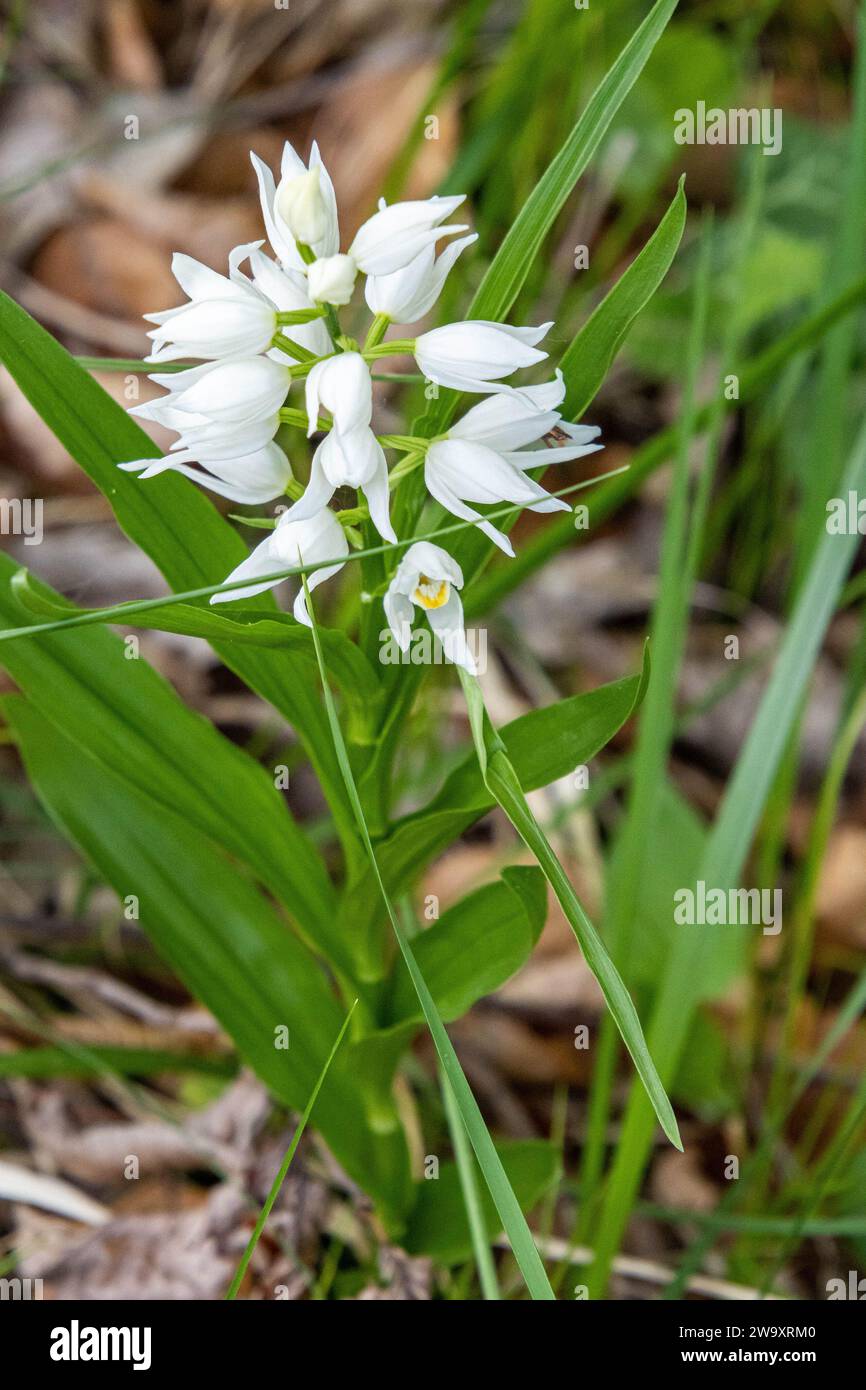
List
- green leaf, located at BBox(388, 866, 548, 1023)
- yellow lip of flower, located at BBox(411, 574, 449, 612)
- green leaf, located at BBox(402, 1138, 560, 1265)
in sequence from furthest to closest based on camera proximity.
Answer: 1. green leaf, located at BBox(402, 1138, 560, 1265)
2. green leaf, located at BBox(388, 866, 548, 1023)
3. yellow lip of flower, located at BBox(411, 574, 449, 612)

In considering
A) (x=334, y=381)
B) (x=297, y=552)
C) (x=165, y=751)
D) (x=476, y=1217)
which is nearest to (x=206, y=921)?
(x=165, y=751)

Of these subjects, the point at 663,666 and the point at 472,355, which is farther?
the point at 663,666

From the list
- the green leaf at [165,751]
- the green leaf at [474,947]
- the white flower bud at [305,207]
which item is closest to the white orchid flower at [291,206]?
the white flower bud at [305,207]

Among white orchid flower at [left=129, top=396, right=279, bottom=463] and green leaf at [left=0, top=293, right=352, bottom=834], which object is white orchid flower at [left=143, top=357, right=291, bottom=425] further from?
green leaf at [left=0, top=293, right=352, bottom=834]

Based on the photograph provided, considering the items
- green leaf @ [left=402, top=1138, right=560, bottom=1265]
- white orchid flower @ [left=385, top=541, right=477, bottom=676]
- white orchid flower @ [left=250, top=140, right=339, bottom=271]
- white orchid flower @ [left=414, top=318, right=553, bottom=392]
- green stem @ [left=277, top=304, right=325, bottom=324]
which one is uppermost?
white orchid flower @ [left=250, top=140, right=339, bottom=271]

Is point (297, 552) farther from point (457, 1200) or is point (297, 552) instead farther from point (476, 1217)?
point (457, 1200)

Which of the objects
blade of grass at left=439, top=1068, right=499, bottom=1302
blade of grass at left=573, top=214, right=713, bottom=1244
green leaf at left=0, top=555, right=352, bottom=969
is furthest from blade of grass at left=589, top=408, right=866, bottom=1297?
green leaf at left=0, top=555, right=352, bottom=969

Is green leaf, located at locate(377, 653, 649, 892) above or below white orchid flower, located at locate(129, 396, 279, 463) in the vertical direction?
below
